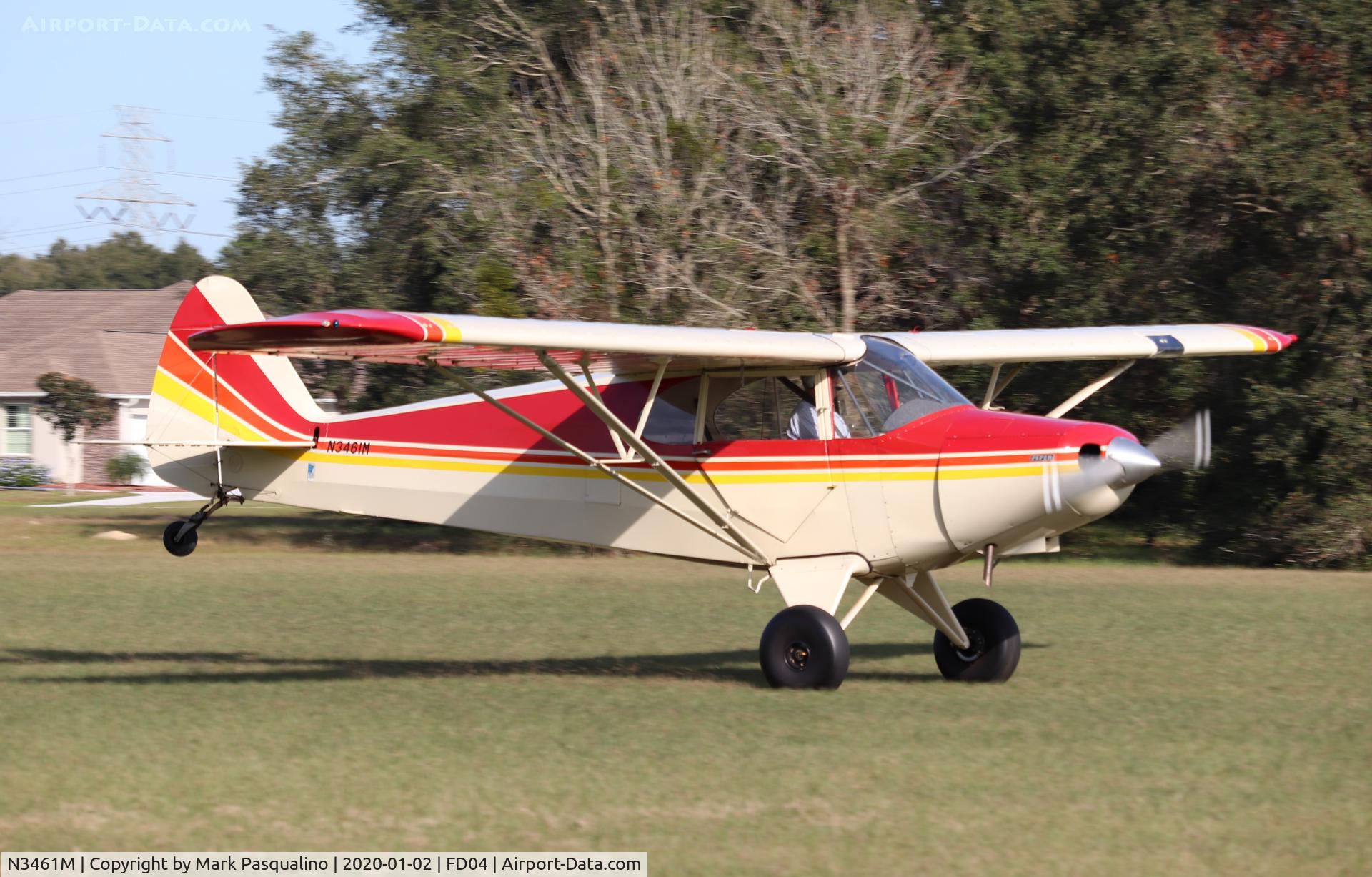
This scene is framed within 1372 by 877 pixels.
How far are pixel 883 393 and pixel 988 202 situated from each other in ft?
48.0

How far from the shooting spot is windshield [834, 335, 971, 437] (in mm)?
9336

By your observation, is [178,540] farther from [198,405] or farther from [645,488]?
[645,488]

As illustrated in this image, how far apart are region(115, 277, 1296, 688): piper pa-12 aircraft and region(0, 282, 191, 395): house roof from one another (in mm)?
27447

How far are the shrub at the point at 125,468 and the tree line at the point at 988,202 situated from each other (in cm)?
1717

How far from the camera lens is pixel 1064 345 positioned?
10570 mm

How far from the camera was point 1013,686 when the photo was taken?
9602mm

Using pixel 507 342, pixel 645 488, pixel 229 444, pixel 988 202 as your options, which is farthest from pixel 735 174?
pixel 507 342

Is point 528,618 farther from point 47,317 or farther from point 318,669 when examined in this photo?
point 47,317

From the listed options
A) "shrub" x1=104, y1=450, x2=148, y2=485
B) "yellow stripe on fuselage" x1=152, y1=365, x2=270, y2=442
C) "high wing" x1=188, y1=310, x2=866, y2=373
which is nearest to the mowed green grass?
"yellow stripe on fuselage" x1=152, y1=365, x2=270, y2=442

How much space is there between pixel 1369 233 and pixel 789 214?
880cm

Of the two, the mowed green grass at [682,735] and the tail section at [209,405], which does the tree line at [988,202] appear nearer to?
the mowed green grass at [682,735]

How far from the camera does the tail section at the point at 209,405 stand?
11.5 meters

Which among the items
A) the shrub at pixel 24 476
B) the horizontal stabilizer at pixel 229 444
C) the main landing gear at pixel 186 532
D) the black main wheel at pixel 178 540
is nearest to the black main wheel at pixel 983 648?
the horizontal stabilizer at pixel 229 444

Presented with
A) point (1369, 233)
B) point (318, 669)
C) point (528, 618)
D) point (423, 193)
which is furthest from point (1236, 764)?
point (423, 193)
